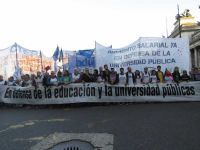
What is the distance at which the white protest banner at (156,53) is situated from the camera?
65.7 feet

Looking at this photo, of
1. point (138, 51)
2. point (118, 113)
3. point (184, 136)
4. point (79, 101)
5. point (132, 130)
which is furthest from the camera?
point (138, 51)

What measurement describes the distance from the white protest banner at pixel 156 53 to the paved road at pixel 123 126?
16.3 ft

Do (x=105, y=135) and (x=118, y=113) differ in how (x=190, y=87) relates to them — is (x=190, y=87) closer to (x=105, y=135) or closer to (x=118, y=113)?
(x=118, y=113)

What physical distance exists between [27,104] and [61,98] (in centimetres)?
171

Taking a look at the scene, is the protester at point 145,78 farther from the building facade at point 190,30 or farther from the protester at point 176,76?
the building facade at point 190,30

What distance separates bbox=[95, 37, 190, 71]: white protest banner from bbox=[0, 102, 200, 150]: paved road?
495 centimetres

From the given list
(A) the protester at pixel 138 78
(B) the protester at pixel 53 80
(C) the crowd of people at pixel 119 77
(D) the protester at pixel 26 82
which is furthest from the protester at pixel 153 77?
(D) the protester at pixel 26 82

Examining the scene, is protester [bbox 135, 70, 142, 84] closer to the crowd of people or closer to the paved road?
the crowd of people

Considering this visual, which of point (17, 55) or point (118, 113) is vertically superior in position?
point (17, 55)

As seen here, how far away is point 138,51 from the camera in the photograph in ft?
65.6

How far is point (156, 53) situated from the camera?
2012 cm

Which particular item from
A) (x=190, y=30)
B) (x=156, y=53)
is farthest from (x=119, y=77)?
(x=190, y=30)

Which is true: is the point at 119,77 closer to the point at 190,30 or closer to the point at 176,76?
the point at 176,76

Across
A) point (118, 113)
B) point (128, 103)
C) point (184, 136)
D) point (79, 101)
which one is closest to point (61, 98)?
point (79, 101)
